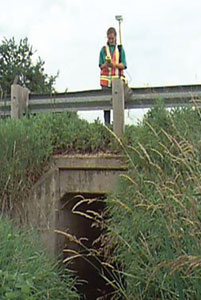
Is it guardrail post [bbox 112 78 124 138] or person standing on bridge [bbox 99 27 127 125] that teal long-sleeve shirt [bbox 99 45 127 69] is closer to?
person standing on bridge [bbox 99 27 127 125]

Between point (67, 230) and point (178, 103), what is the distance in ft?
7.45

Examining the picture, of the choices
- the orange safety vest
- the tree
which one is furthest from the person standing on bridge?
the tree

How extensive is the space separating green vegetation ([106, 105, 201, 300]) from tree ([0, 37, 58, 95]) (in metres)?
14.5

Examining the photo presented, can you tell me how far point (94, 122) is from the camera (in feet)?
25.6

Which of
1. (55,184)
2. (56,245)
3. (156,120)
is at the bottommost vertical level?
(56,245)

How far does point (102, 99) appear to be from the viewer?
26.1ft

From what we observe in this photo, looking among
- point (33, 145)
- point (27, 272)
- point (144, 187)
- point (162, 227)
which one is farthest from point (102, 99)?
point (162, 227)

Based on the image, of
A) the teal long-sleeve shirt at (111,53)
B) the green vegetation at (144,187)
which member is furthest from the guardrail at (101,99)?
the teal long-sleeve shirt at (111,53)

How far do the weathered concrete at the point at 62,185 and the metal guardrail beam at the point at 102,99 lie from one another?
3.27 feet

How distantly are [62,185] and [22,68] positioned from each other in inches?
553

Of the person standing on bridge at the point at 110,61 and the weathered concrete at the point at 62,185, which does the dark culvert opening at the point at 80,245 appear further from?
the person standing on bridge at the point at 110,61

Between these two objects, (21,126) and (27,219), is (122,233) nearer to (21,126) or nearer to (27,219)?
(27,219)

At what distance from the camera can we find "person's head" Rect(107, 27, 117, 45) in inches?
335

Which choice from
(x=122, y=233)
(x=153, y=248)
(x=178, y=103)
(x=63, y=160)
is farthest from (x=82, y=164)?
(x=153, y=248)
